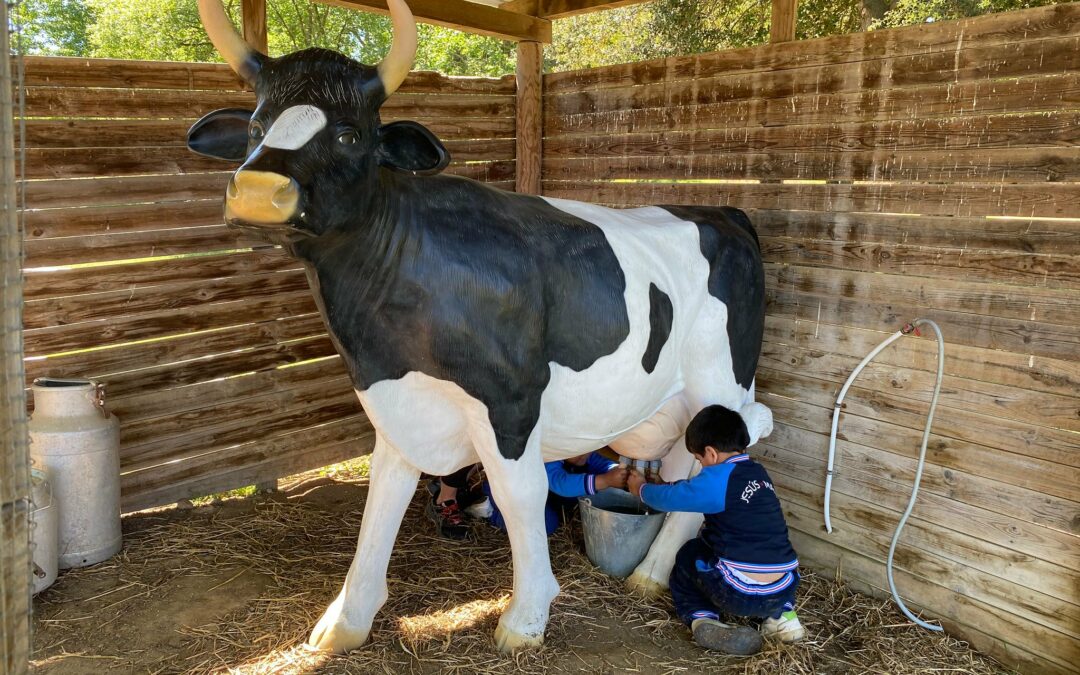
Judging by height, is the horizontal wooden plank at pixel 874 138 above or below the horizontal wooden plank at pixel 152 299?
above

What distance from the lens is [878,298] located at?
359 centimetres

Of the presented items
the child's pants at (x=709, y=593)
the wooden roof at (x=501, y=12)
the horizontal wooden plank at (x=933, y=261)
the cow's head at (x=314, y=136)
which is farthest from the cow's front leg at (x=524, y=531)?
the wooden roof at (x=501, y=12)

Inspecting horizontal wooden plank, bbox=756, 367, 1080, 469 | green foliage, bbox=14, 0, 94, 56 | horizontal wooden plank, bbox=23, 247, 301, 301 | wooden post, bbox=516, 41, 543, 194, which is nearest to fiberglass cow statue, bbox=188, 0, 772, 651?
horizontal wooden plank, bbox=756, 367, 1080, 469

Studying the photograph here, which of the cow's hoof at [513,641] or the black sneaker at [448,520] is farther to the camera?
the black sneaker at [448,520]

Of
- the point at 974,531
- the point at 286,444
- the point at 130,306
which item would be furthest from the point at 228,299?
the point at 974,531

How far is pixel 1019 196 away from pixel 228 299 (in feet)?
12.8

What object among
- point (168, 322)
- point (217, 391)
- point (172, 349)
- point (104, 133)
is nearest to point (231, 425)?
point (217, 391)

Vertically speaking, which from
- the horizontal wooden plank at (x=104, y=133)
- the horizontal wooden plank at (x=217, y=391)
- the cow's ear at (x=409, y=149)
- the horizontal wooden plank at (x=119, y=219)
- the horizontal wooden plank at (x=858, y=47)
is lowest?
the horizontal wooden plank at (x=217, y=391)

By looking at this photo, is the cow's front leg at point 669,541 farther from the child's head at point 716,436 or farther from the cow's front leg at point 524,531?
the cow's front leg at point 524,531

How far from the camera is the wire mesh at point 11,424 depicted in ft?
5.96

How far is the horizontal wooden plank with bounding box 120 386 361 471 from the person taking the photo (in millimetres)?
4199

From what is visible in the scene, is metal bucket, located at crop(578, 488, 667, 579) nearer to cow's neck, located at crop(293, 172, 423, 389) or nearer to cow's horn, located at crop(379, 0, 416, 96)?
cow's neck, located at crop(293, 172, 423, 389)

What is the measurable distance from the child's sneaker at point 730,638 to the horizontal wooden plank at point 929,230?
5.99 ft

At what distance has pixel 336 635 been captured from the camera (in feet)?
10.2
